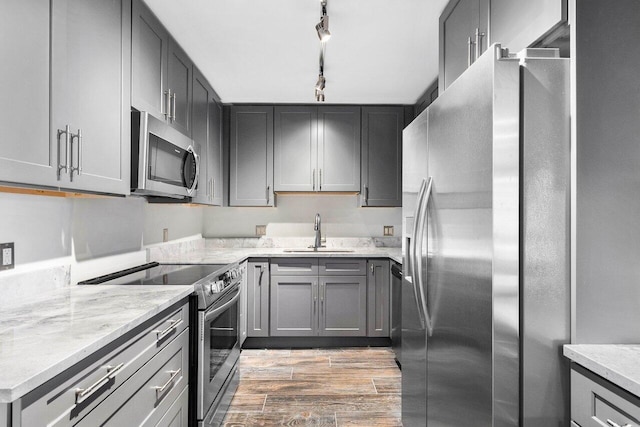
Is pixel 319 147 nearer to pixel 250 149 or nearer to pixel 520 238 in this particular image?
pixel 250 149

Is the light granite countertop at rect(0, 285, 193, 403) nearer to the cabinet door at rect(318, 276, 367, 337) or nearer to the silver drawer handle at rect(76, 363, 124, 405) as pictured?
the silver drawer handle at rect(76, 363, 124, 405)

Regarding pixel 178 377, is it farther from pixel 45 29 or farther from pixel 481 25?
pixel 481 25

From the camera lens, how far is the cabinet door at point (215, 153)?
3589 millimetres

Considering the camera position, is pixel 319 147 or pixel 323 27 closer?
pixel 323 27

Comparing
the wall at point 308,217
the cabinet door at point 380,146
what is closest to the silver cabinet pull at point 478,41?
the cabinet door at point 380,146

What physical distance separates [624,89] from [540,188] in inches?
13.7

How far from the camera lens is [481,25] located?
1.73m

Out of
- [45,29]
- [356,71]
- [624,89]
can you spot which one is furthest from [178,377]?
[356,71]

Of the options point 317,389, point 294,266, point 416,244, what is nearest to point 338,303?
point 294,266

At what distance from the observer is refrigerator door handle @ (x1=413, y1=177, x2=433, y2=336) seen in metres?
1.63

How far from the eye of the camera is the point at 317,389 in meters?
2.86

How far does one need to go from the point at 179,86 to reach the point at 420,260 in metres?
1.97

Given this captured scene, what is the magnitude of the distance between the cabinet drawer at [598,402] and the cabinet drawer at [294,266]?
2759mm

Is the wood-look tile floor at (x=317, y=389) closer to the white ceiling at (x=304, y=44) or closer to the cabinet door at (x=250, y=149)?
the cabinet door at (x=250, y=149)
